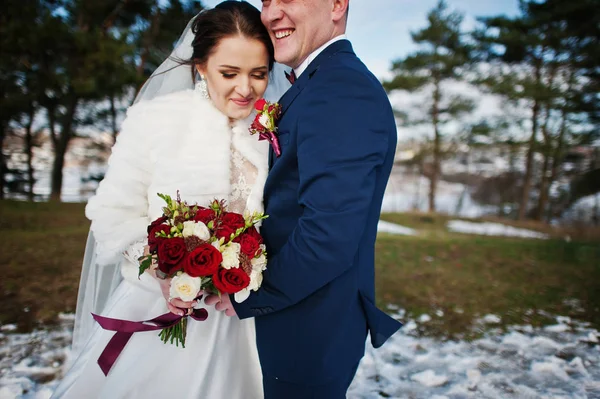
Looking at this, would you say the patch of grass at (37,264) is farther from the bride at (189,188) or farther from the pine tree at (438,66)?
the pine tree at (438,66)

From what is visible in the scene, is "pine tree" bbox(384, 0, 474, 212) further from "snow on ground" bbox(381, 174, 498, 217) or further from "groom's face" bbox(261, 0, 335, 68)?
"groom's face" bbox(261, 0, 335, 68)

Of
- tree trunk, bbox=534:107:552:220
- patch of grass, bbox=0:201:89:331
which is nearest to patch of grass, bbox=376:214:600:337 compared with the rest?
patch of grass, bbox=0:201:89:331

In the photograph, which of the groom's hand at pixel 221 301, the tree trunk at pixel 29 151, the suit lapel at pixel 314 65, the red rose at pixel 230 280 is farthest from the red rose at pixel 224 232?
the tree trunk at pixel 29 151

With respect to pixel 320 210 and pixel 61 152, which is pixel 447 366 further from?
pixel 61 152

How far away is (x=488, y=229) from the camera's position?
15.8 metres

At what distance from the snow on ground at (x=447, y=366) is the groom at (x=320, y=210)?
73.7 inches

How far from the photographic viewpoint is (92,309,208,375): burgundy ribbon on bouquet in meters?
1.72

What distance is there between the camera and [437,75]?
1978cm

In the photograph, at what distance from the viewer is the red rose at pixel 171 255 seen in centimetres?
138

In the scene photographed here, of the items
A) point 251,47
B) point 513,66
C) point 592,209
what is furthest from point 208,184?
point 592,209

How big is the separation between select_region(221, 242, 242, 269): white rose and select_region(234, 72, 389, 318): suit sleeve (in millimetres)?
153

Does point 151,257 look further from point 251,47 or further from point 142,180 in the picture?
point 251,47

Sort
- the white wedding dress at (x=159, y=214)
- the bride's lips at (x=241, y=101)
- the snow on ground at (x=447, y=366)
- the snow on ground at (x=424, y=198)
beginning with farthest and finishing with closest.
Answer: the snow on ground at (x=424, y=198) → the snow on ground at (x=447, y=366) → the bride's lips at (x=241, y=101) → the white wedding dress at (x=159, y=214)

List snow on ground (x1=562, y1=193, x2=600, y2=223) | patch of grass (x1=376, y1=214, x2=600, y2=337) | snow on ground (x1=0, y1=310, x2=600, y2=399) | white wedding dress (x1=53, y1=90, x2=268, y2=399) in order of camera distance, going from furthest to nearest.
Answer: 1. snow on ground (x1=562, y1=193, x2=600, y2=223)
2. patch of grass (x1=376, y1=214, x2=600, y2=337)
3. snow on ground (x1=0, y1=310, x2=600, y2=399)
4. white wedding dress (x1=53, y1=90, x2=268, y2=399)
